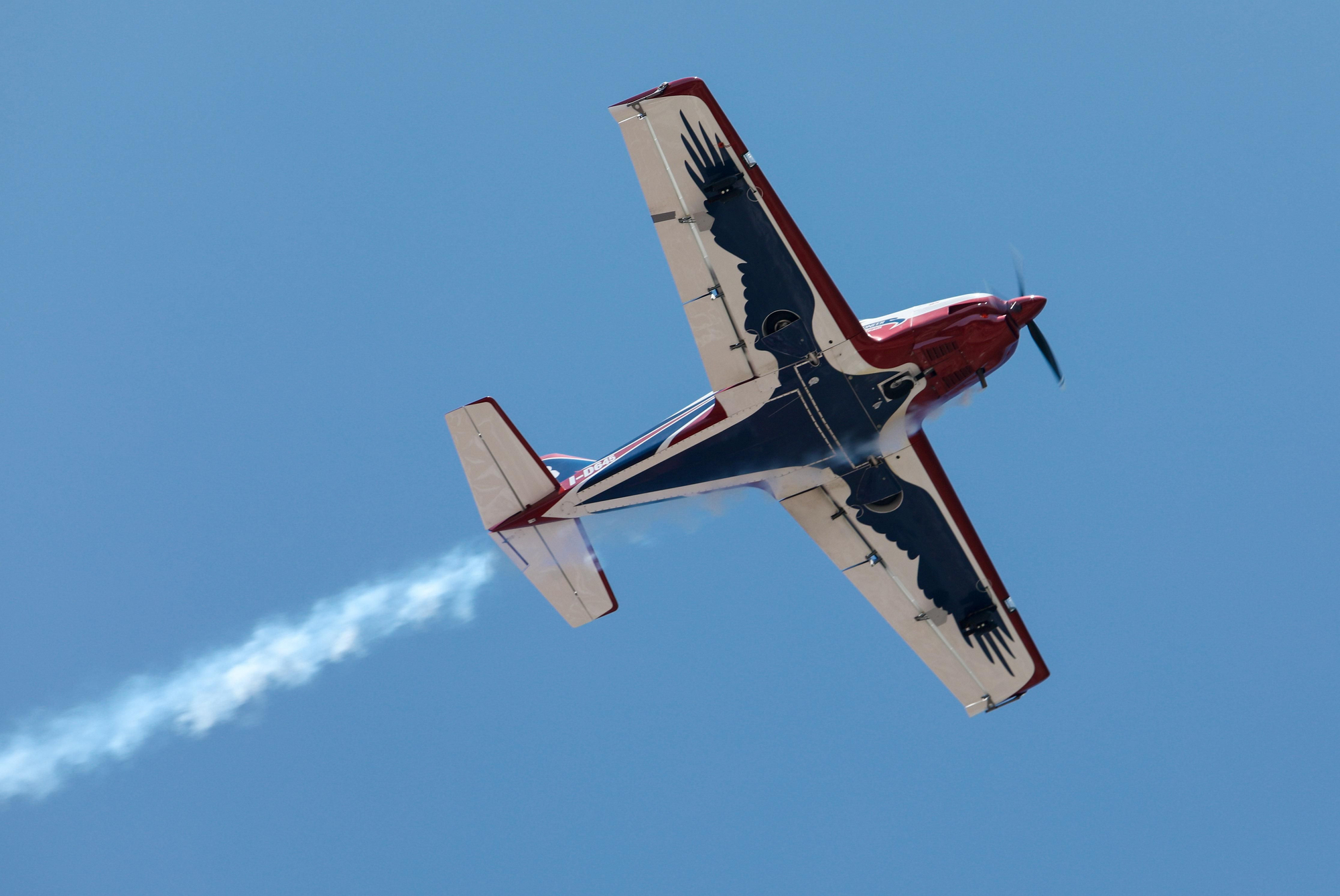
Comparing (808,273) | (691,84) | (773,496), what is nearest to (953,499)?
(773,496)

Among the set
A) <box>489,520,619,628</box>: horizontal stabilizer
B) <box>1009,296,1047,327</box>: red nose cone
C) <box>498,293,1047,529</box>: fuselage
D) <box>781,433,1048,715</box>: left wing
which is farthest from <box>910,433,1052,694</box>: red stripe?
<box>489,520,619,628</box>: horizontal stabilizer

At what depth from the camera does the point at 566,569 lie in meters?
19.8

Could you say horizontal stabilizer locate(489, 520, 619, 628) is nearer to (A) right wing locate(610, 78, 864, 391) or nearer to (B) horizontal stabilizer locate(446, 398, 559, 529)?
(B) horizontal stabilizer locate(446, 398, 559, 529)

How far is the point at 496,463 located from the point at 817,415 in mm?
5433

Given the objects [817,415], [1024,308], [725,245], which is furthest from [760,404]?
[1024,308]

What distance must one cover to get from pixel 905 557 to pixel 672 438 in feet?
16.5

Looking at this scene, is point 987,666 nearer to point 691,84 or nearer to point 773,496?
point 773,496

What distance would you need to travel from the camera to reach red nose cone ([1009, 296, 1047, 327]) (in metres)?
18.8

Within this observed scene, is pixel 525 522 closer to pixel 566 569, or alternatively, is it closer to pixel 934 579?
pixel 566 569

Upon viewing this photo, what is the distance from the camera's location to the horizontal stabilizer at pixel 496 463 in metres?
18.7

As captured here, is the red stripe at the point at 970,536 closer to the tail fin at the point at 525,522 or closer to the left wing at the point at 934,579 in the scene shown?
the left wing at the point at 934,579

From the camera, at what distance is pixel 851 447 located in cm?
1955

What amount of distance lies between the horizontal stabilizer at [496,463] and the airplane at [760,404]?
0.03m

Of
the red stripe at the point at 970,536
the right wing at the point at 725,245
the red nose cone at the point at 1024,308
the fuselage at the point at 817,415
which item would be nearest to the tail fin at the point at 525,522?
the fuselage at the point at 817,415
